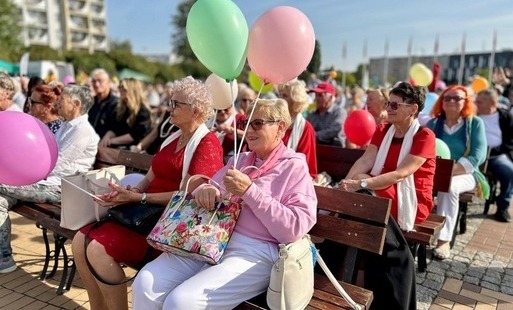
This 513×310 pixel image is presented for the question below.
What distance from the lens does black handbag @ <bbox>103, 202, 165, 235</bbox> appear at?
2453 mm

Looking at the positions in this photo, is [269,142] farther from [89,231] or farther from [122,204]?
[89,231]

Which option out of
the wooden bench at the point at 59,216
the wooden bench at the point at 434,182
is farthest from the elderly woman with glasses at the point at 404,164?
the wooden bench at the point at 59,216

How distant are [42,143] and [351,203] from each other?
2.07m

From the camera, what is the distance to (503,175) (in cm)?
545

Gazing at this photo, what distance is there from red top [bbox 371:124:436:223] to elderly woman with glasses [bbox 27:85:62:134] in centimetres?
328

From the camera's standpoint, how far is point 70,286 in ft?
10.5

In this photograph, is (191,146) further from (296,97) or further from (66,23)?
(66,23)

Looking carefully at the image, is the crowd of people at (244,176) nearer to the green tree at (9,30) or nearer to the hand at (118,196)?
the hand at (118,196)

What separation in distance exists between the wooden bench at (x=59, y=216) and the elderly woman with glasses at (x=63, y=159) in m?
0.11

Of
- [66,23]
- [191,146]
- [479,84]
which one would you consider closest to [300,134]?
[191,146]

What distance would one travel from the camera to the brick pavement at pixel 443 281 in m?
3.04

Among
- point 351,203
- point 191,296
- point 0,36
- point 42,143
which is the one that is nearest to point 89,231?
point 42,143

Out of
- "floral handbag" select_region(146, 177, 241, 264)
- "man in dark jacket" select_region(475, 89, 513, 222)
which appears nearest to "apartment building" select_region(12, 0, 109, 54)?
"man in dark jacket" select_region(475, 89, 513, 222)

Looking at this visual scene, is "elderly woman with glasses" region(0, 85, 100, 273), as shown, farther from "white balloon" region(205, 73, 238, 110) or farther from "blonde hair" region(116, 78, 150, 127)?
"blonde hair" region(116, 78, 150, 127)
